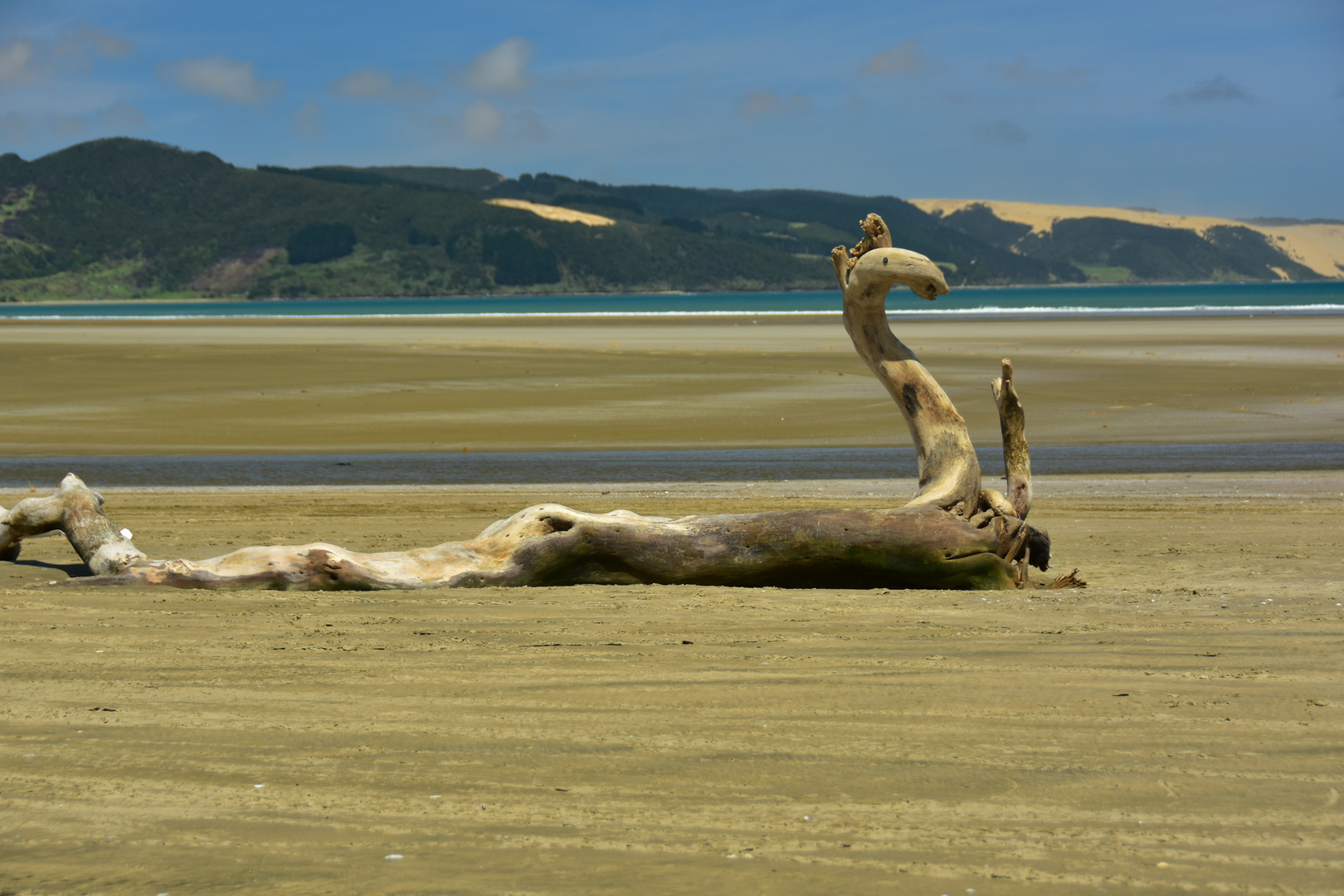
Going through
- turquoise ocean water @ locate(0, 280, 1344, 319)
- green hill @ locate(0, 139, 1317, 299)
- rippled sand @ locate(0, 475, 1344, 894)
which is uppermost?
green hill @ locate(0, 139, 1317, 299)

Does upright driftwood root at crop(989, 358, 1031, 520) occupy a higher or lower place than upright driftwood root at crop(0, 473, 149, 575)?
higher

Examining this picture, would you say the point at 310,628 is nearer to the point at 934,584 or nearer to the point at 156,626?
the point at 156,626

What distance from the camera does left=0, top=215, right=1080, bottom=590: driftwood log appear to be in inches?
237

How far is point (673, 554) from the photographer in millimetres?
6102

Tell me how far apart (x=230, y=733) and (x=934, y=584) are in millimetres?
3926

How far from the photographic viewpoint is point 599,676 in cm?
424

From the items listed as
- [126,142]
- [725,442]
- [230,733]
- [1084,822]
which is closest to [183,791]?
[230,733]

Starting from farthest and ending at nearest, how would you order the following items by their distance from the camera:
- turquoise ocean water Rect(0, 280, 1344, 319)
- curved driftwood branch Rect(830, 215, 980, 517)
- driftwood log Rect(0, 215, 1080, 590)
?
turquoise ocean water Rect(0, 280, 1344, 319), curved driftwood branch Rect(830, 215, 980, 517), driftwood log Rect(0, 215, 1080, 590)

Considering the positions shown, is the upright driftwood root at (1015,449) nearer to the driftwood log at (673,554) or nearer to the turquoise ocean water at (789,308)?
the driftwood log at (673,554)

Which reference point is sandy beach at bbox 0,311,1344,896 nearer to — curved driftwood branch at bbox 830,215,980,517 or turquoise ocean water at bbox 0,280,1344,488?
curved driftwood branch at bbox 830,215,980,517

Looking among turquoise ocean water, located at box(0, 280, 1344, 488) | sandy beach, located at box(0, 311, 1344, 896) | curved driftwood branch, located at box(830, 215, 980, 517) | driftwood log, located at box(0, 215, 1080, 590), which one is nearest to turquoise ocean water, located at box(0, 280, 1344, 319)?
turquoise ocean water, located at box(0, 280, 1344, 488)

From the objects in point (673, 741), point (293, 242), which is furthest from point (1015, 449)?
point (293, 242)

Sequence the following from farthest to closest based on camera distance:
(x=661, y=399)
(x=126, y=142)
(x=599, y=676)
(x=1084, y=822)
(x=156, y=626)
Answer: (x=126, y=142) < (x=661, y=399) < (x=156, y=626) < (x=599, y=676) < (x=1084, y=822)

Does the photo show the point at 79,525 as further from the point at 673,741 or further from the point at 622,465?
the point at 622,465
